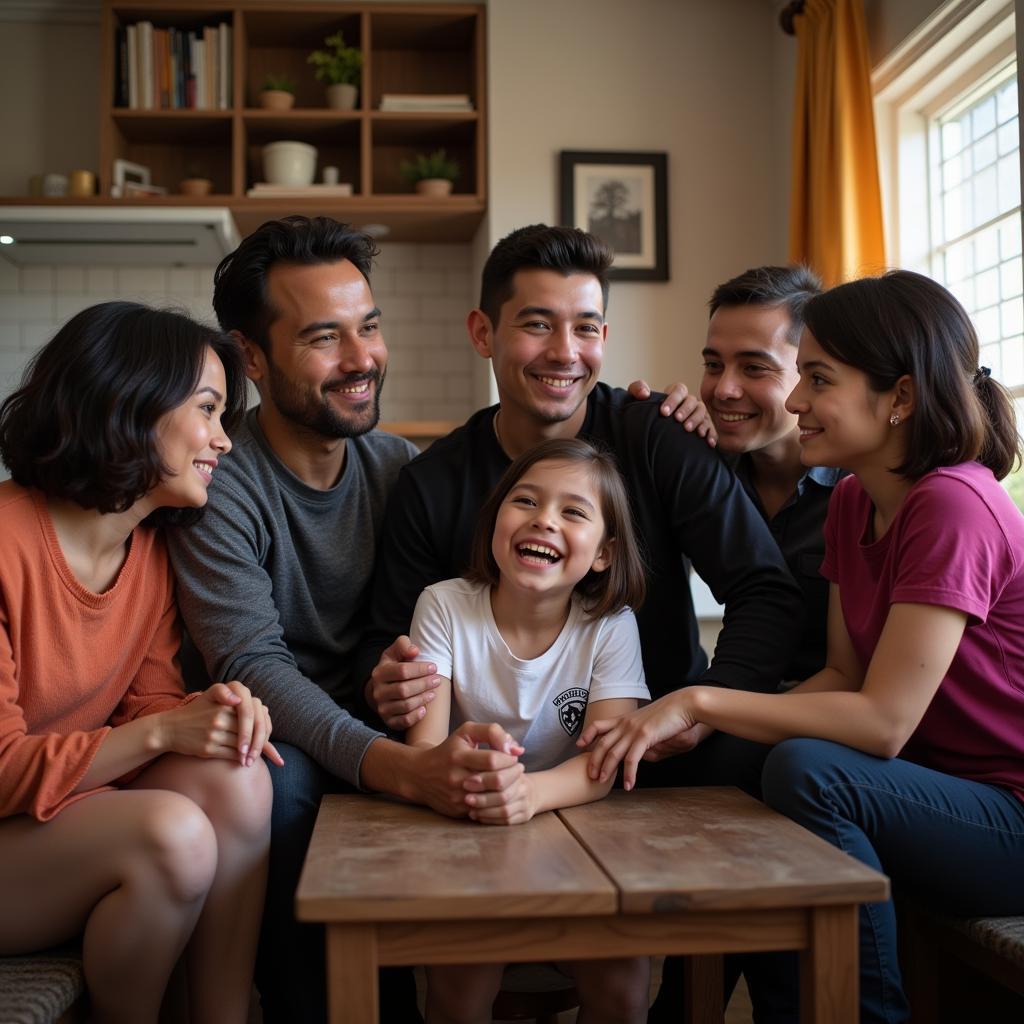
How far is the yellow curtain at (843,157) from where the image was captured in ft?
11.8

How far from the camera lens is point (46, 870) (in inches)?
56.7

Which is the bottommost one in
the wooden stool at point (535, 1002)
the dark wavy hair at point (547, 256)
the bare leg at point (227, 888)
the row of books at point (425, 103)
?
the wooden stool at point (535, 1002)

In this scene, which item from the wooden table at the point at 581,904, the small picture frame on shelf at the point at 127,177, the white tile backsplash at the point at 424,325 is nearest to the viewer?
the wooden table at the point at 581,904

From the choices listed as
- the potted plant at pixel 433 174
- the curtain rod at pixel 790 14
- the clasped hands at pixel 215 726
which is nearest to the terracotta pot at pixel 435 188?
the potted plant at pixel 433 174

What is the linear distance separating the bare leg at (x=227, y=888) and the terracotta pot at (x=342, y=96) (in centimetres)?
355

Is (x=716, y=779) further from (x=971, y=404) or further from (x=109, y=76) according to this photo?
(x=109, y=76)

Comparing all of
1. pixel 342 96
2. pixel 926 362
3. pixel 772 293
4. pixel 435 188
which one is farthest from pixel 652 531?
pixel 342 96

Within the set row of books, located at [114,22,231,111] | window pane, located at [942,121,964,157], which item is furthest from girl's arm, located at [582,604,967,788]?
row of books, located at [114,22,231,111]

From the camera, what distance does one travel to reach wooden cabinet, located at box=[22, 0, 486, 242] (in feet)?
14.6

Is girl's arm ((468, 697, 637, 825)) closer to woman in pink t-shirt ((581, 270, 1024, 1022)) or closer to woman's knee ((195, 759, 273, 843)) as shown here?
woman in pink t-shirt ((581, 270, 1024, 1022))

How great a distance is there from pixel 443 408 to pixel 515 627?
10.3 ft

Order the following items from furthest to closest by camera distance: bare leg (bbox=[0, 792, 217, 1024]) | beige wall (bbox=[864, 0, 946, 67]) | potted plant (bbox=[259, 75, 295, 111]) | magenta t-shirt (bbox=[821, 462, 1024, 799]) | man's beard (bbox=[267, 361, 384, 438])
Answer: potted plant (bbox=[259, 75, 295, 111]), beige wall (bbox=[864, 0, 946, 67]), man's beard (bbox=[267, 361, 384, 438]), magenta t-shirt (bbox=[821, 462, 1024, 799]), bare leg (bbox=[0, 792, 217, 1024])

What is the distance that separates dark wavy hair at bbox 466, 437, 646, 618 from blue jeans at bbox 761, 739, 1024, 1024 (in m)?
0.47

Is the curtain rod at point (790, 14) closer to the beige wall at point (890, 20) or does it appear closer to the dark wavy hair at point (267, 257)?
the beige wall at point (890, 20)
